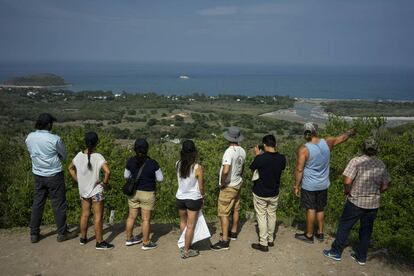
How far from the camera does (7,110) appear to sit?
8044 centimetres

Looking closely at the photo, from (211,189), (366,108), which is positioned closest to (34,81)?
(366,108)

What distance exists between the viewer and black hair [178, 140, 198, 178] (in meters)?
5.62

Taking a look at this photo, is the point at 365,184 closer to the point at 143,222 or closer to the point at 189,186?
the point at 189,186

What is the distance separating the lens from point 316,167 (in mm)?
6160

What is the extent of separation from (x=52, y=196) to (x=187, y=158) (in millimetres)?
2605

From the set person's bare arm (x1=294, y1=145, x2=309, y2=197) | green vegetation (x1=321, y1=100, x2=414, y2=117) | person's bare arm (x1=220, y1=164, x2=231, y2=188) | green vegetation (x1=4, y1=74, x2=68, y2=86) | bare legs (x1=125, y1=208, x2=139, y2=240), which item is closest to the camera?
person's bare arm (x1=220, y1=164, x2=231, y2=188)

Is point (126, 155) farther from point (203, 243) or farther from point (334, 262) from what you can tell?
point (334, 262)

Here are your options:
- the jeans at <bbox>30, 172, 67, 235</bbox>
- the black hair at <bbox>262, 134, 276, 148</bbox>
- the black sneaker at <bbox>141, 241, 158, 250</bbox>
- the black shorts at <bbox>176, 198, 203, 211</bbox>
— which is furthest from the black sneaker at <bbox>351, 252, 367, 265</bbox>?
the jeans at <bbox>30, 172, 67, 235</bbox>

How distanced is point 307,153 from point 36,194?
4.72 metres

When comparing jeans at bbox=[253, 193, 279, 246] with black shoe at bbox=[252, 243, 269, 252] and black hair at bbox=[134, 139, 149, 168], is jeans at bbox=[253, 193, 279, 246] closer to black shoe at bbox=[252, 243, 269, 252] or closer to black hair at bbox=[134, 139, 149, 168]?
black shoe at bbox=[252, 243, 269, 252]

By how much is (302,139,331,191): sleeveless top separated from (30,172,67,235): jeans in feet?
13.8

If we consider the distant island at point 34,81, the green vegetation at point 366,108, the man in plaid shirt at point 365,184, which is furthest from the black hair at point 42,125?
the distant island at point 34,81

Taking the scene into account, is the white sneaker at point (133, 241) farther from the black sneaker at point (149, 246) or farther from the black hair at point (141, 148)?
the black hair at point (141, 148)

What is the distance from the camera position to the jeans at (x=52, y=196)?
638 centimetres
